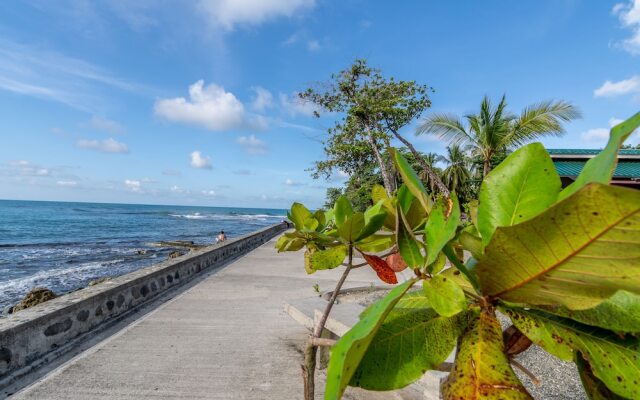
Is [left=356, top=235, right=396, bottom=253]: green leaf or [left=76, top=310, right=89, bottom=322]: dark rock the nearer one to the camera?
[left=356, top=235, right=396, bottom=253]: green leaf

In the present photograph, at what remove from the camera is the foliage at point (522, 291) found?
10.4 inches

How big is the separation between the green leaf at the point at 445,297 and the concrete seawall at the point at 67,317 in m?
3.50

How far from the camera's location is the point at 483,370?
373 millimetres

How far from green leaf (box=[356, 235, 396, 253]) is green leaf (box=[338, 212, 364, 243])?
0.05 m

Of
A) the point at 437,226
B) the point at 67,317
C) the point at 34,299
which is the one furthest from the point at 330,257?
the point at 34,299

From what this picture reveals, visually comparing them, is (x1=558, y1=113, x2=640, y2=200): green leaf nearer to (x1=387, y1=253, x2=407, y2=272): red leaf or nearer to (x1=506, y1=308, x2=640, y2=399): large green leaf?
(x1=506, y1=308, x2=640, y2=399): large green leaf

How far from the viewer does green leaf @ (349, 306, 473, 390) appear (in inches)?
16.6

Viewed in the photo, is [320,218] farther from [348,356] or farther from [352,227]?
[348,356]

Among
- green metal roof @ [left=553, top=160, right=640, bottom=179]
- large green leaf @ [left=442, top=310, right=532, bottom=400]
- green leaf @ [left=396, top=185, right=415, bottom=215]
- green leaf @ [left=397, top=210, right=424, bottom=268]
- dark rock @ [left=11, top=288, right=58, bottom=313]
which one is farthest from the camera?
green metal roof @ [left=553, top=160, right=640, bottom=179]

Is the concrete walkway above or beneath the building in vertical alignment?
beneath

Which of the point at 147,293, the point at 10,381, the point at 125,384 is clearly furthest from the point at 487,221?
the point at 147,293

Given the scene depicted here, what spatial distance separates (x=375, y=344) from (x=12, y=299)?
40.4 feet

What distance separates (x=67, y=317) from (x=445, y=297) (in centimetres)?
412

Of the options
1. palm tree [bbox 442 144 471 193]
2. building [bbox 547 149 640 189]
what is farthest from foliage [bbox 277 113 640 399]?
palm tree [bbox 442 144 471 193]
